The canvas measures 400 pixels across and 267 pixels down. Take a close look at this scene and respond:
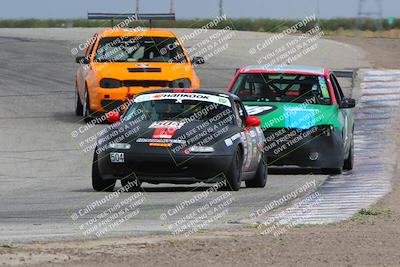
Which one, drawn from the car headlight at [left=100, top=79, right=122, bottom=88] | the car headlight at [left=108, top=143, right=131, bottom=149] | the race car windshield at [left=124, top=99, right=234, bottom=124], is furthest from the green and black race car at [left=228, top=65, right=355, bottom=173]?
the car headlight at [left=100, top=79, right=122, bottom=88]

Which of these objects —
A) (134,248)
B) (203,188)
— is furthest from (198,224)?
(203,188)

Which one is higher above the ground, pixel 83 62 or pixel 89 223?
pixel 89 223

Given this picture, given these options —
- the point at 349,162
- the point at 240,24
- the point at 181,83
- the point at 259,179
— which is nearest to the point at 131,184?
the point at 259,179

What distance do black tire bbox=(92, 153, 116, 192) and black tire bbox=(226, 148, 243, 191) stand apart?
1.30 m

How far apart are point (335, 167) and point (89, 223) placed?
23.4 ft

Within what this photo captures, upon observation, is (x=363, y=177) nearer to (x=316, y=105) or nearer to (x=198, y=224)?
(x=316, y=105)

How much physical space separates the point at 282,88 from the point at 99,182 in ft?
15.6

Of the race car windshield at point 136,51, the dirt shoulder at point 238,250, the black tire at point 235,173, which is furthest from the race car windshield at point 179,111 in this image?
the race car windshield at point 136,51

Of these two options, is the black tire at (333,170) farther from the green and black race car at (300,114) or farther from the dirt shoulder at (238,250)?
the dirt shoulder at (238,250)

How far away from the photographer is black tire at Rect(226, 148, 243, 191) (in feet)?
49.4

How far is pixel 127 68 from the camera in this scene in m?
24.1

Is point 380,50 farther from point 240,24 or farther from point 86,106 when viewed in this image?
point 240,24

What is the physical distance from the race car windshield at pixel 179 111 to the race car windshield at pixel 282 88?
9.25ft

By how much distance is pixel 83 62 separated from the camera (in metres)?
24.4
